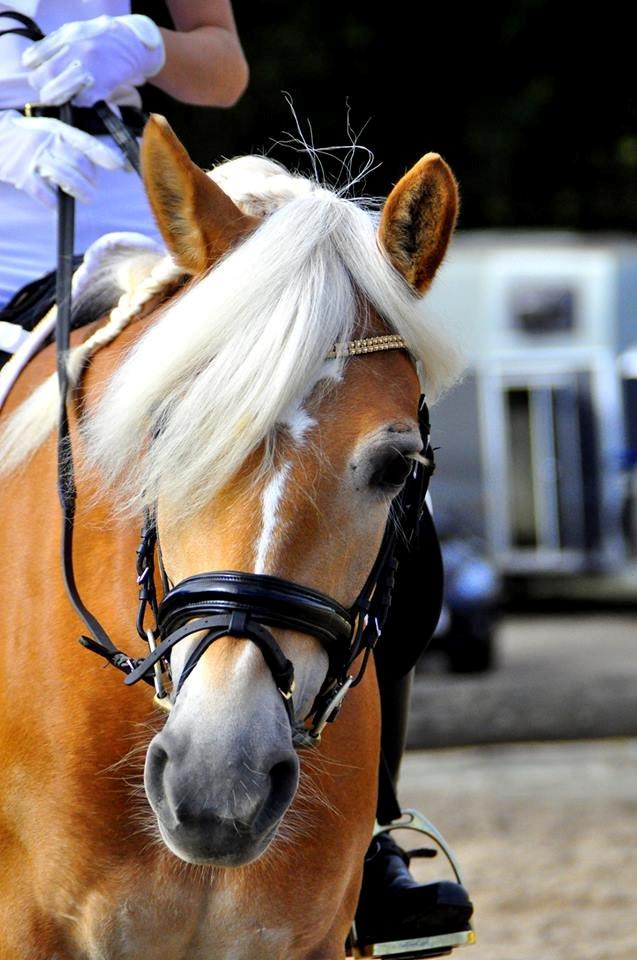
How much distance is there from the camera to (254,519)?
2.30 meters

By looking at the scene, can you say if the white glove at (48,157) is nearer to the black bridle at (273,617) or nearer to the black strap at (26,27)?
the black strap at (26,27)

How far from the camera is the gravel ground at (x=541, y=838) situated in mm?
5793

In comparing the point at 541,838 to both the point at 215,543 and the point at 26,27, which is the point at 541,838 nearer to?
the point at 26,27

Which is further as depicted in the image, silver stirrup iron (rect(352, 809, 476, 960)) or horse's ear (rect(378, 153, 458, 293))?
silver stirrup iron (rect(352, 809, 476, 960))

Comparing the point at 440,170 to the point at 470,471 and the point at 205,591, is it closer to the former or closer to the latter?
the point at 205,591

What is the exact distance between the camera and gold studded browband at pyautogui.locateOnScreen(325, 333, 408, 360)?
247cm

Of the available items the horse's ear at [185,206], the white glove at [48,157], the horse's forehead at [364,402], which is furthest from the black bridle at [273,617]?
the white glove at [48,157]

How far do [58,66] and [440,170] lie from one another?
1.07m

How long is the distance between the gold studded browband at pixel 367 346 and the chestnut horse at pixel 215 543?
0.01 metres

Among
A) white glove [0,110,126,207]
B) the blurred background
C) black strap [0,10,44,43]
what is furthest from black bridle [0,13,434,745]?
the blurred background

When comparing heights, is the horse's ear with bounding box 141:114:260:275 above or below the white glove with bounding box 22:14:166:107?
below

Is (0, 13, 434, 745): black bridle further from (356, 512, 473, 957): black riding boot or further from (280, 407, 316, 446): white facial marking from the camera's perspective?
(356, 512, 473, 957): black riding boot

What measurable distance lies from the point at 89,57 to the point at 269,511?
138cm

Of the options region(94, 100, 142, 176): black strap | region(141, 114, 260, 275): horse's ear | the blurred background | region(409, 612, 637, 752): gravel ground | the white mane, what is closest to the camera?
the white mane
